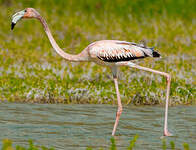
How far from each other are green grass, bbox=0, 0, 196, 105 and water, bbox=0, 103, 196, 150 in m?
0.35

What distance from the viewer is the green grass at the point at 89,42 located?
10.1 metres

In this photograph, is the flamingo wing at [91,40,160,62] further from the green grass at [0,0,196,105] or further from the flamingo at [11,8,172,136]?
the green grass at [0,0,196,105]

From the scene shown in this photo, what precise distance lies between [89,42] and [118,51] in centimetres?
631

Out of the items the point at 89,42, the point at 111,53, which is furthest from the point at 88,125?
the point at 89,42

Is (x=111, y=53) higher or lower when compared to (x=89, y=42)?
lower

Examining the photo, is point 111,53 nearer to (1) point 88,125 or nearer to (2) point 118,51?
(2) point 118,51

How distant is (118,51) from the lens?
8062 millimetres

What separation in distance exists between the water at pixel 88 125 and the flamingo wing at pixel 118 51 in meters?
1.06

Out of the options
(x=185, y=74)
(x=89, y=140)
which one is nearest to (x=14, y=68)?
(x=185, y=74)

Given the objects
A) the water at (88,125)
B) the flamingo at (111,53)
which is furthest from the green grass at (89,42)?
the flamingo at (111,53)

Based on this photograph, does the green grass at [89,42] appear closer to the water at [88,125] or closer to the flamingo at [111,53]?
the water at [88,125]

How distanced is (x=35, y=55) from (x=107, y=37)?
101 inches

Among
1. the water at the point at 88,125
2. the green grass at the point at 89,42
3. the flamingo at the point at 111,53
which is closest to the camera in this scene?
the water at the point at 88,125

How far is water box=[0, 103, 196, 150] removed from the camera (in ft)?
23.3
